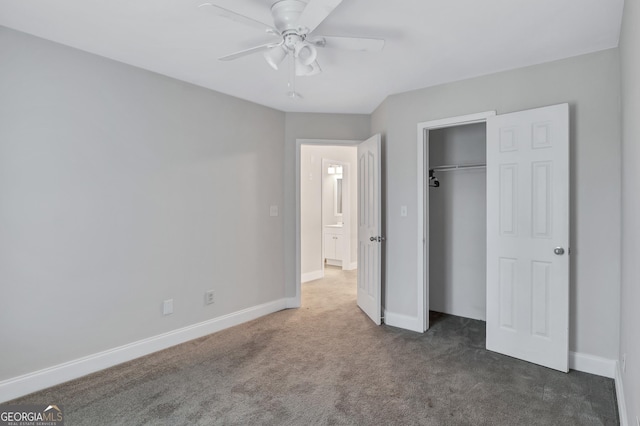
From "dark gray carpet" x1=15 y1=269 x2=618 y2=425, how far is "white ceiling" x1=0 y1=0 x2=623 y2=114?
2.27 meters

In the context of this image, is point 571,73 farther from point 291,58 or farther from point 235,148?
point 235,148

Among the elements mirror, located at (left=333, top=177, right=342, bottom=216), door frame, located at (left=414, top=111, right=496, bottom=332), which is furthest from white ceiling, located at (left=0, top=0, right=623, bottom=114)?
mirror, located at (left=333, top=177, right=342, bottom=216)

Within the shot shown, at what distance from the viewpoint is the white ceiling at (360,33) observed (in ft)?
6.85

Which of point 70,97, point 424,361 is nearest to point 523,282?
point 424,361

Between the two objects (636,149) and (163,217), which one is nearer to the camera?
(636,149)

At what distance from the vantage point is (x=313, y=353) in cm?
304

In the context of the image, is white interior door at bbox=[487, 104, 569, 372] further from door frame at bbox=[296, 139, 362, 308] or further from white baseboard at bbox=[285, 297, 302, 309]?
white baseboard at bbox=[285, 297, 302, 309]

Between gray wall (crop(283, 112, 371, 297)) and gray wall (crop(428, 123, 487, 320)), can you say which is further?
gray wall (crop(283, 112, 371, 297))

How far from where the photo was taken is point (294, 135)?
14.3 ft

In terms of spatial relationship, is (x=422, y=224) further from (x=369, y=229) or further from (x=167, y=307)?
(x=167, y=307)

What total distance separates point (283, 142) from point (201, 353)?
2.47 meters

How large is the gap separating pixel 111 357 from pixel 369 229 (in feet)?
8.67

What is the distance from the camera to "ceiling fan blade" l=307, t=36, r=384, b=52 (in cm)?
212

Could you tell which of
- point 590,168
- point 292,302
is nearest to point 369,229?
point 292,302
